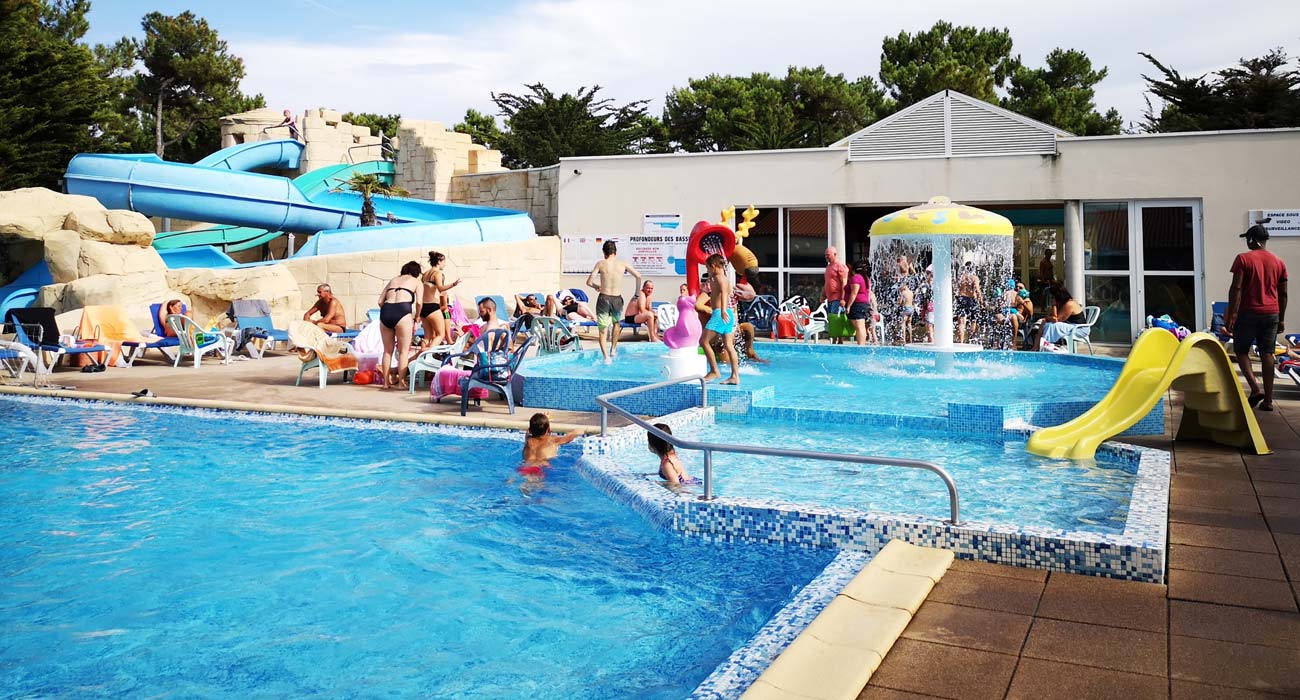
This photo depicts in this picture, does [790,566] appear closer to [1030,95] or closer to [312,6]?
[312,6]

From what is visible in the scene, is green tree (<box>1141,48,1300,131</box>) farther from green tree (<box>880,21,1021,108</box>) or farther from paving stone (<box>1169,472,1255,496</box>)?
paving stone (<box>1169,472,1255,496</box>)

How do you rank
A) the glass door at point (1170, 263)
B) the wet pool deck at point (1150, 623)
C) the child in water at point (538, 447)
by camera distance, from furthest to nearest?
the glass door at point (1170, 263), the child in water at point (538, 447), the wet pool deck at point (1150, 623)

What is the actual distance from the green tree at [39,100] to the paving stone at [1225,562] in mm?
29357

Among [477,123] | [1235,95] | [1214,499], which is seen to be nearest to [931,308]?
[1214,499]

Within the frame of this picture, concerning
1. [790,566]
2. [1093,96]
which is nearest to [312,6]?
[1093,96]

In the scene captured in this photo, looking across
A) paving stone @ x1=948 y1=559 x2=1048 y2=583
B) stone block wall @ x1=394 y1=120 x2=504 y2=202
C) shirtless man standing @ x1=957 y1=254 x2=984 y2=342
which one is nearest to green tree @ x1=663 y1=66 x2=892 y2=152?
stone block wall @ x1=394 y1=120 x2=504 y2=202

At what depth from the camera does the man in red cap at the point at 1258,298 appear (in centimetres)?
750

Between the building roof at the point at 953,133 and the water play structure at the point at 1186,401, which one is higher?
the building roof at the point at 953,133

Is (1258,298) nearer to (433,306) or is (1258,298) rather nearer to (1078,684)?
(1078,684)

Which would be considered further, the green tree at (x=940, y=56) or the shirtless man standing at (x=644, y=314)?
the green tree at (x=940, y=56)

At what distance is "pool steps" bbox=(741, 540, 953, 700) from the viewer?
2.71 metres

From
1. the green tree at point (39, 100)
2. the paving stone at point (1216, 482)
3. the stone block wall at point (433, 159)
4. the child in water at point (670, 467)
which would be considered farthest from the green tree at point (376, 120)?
the paving stone at point (1216, 482)

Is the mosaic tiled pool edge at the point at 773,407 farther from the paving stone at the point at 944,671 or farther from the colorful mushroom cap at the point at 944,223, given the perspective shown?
the paving stone at the point at 944,671

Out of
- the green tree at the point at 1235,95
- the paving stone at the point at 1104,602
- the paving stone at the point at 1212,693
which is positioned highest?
the green tree at the point at 1235,95
